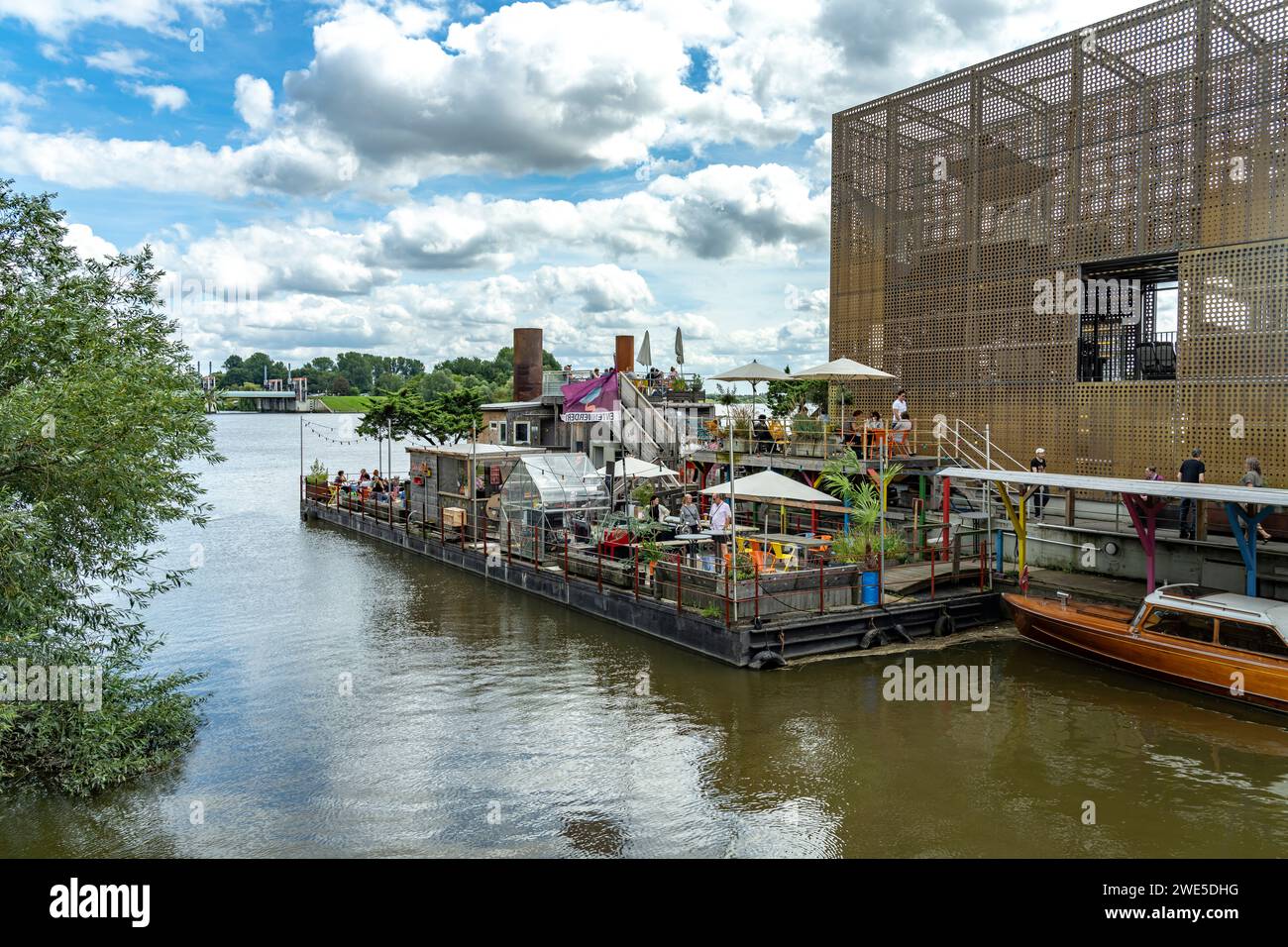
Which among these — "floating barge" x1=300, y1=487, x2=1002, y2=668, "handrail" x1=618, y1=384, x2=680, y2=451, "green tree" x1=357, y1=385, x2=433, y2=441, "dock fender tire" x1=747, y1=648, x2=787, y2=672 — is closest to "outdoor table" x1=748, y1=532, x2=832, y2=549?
"floating barge" x1=300, y1=487, x2=1002, y2=668

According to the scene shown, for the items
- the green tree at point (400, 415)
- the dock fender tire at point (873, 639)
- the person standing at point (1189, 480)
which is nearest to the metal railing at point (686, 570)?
the dock fender tire at point (873, 639)

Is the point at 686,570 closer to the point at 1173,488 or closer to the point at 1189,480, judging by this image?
the point at 1173,488

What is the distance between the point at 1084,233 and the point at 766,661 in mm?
16260

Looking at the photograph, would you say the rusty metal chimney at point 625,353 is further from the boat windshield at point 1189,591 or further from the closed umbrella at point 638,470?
the boat windshield at point 1189,591

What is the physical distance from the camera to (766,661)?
706 inches

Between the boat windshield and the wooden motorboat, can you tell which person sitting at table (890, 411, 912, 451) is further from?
the boat windshield

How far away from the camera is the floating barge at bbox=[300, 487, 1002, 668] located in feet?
60.4

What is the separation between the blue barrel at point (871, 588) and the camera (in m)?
19.7

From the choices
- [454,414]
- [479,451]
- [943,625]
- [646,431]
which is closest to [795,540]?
[943,625]

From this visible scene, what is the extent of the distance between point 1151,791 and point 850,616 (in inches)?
289

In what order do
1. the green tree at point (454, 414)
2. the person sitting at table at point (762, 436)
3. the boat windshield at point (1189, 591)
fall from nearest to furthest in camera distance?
1. the boat windshield at point (1189, 591)
2. the person sitting at table at point (762, 436)
3. the green tree at point (454, 414)

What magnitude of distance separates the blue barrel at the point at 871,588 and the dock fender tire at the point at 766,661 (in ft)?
9.51
